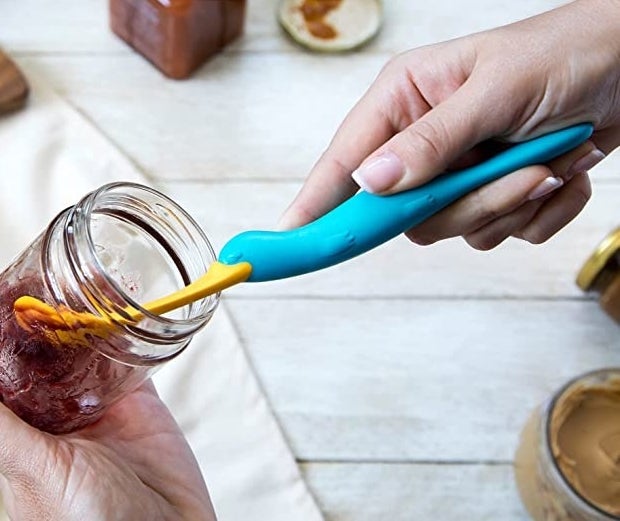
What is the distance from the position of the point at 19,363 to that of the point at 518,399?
1.38ft

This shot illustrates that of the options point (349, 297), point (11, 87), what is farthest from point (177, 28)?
point (349, 297)

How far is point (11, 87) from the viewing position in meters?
0.79

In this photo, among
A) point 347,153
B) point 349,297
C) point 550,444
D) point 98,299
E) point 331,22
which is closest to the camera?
point 98,299

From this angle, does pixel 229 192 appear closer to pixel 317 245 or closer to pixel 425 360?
pixel 425 360

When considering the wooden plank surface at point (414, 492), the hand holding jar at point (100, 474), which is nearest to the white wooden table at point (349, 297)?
the wooden plank surface at point (414, 492)

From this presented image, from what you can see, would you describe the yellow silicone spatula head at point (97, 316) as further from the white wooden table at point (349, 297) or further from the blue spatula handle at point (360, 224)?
the white wooden table at point (349, 297)

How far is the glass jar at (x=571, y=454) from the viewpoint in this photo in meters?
0.67

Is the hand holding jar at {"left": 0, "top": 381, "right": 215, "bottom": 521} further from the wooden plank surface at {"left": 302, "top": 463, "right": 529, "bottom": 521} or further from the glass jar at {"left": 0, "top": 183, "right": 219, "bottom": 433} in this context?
the wooden plank surface at {"left": 302, "top": 463, "right": 529, "bottom": 521}

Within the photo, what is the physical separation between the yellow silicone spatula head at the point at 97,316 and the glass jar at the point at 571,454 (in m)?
0.32

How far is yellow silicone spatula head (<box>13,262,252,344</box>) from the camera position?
439mm

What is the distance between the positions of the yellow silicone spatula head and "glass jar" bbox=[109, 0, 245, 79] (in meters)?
0.40

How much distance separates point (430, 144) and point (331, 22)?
0.42m

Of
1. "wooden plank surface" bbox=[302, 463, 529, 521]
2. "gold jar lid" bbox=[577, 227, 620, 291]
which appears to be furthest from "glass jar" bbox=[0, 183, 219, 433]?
"gold jar lid" bbox=[577, 227, 620, 291]

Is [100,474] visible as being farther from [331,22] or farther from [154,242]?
[331,22]
